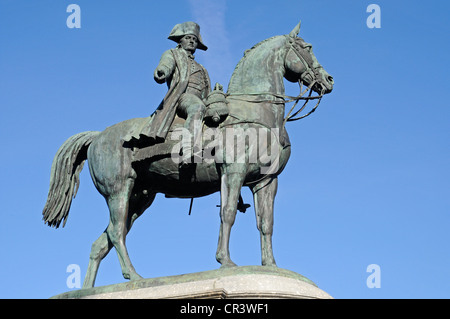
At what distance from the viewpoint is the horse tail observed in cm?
1703

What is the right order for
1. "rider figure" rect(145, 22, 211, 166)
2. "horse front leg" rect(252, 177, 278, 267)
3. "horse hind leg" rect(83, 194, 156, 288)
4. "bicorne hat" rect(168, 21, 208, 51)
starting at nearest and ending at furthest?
1. "horse front leg" rect(252, 177, 278, 267)
2. "rider figure" rect(145, 22, 211, 166)
3. "horse hind leg" rect(83, 194, 156, 288)
4. "bicorne hat" rect(168, 21, 208, 51)

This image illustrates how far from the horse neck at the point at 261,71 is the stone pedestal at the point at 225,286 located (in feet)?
10.8

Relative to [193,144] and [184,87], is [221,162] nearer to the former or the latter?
[193,144]

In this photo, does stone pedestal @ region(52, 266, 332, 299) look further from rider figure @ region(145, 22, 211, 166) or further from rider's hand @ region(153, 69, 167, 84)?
rider's hand @ region(153, 69, 167, 84)

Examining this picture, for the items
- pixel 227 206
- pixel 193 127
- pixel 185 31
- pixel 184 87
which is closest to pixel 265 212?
pixel 227 206

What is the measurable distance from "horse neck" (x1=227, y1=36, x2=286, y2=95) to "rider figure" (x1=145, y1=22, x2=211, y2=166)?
0.61 metres

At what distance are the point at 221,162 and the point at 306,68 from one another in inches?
92.0

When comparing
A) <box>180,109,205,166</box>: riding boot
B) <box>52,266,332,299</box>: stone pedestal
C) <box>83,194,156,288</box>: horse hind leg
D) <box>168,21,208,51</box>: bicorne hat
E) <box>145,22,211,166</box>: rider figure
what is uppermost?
<box>168,21,208,51</box>: bicorne hat

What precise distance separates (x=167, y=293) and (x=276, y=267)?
→ 1738 millimetres

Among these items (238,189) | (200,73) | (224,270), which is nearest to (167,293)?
(224,270)

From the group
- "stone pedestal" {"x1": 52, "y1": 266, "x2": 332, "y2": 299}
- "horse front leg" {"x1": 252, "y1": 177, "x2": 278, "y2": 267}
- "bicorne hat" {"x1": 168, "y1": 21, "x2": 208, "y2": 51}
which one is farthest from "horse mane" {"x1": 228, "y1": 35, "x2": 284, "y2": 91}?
"stone pedestal" {"x1": 52, "y1": 266, "x2": 332, "y2": 299}

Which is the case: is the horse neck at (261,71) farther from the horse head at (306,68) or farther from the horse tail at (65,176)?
the horse tail at (65,176)
